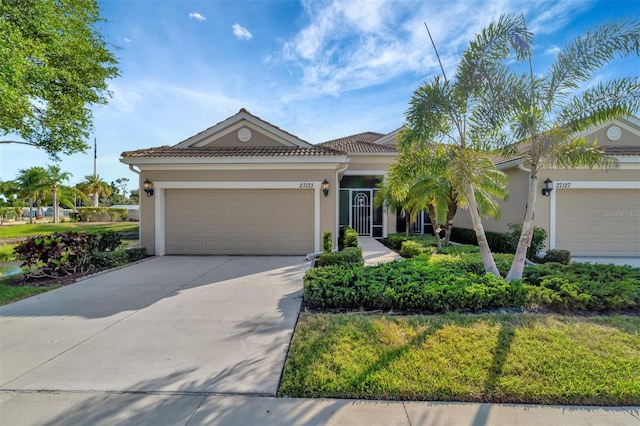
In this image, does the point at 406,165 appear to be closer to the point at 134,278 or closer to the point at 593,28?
the point at 593,28

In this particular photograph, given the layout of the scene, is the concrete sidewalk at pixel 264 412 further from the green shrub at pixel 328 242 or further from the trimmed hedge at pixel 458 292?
the green shrub at pixel 328 242

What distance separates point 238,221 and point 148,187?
342cm

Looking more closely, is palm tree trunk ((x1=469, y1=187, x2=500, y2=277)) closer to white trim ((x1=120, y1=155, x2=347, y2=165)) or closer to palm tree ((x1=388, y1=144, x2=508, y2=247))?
palm tree ((x1=388, y1=144, x2=508, y2=247))

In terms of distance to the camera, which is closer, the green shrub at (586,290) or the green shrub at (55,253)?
A: the green shrub at (586,290)

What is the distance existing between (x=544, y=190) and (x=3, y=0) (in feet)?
55.7

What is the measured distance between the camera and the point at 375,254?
33.7ft

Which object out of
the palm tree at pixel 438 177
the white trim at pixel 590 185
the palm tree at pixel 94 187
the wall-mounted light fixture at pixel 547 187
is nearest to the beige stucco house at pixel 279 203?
the white trim at pixel 590 185

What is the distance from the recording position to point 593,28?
201 inches

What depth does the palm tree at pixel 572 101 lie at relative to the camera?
5.14 m

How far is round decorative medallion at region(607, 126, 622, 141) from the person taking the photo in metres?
10.9

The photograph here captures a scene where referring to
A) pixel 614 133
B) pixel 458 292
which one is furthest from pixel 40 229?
pixel 614 133

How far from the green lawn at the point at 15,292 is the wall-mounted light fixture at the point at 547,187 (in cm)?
1514

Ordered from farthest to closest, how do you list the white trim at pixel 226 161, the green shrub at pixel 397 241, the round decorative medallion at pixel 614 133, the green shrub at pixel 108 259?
the green shrub at pixel 397 241
the round decorative medallion at pixel 614 133
the white trim at pixel 226 161
the green shrub at pixel 108 259

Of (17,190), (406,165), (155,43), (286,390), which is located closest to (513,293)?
(406,165)
